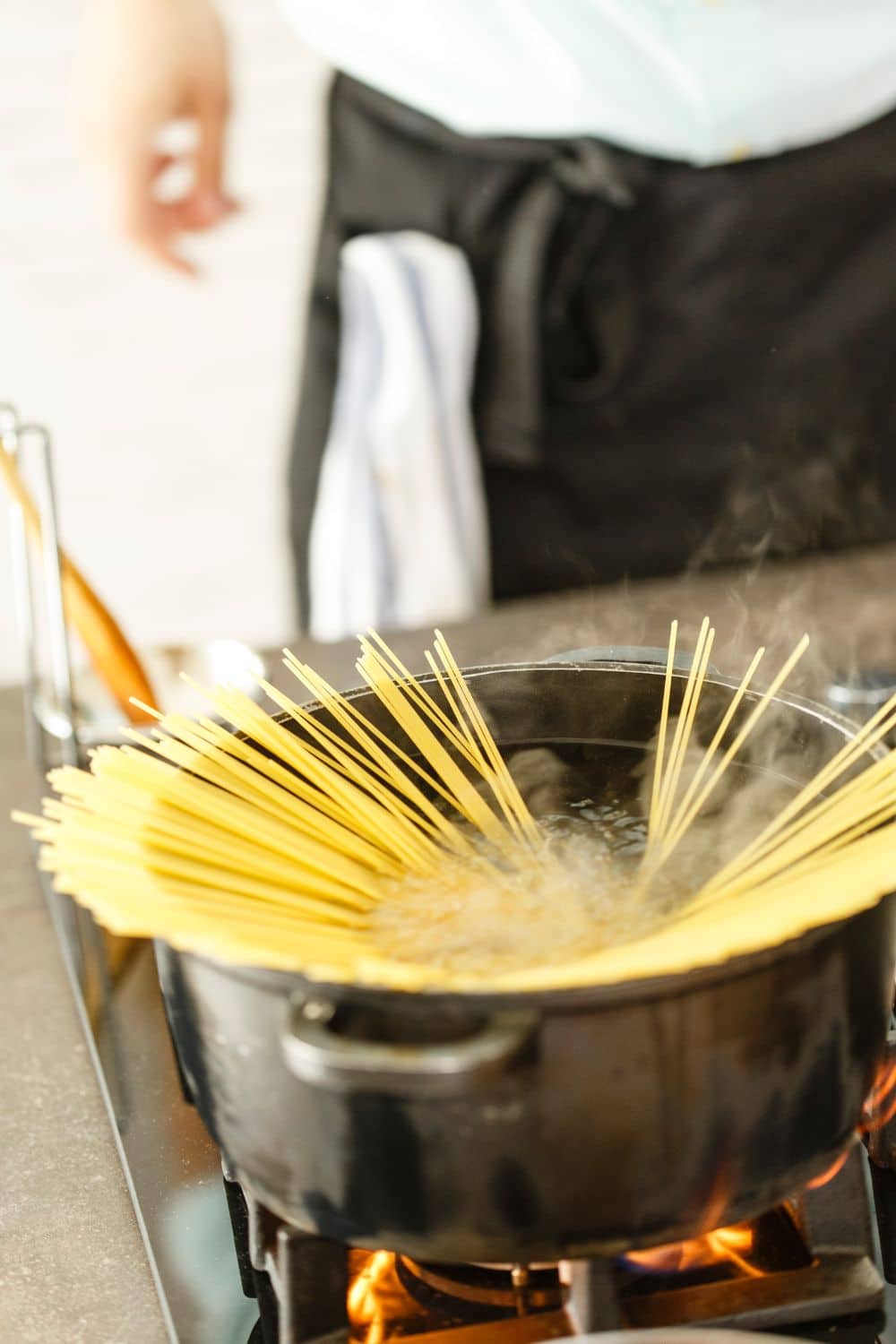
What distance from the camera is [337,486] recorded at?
2201mm

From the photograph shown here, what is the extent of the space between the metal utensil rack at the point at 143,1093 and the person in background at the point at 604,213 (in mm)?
816

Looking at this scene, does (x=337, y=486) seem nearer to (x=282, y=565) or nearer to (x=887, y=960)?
(x=282, y=565)

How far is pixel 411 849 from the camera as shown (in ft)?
2.61

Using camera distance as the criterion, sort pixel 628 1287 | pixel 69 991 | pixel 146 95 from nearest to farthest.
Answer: pixel 628 1287, pixel 69 991, pixel 146 95

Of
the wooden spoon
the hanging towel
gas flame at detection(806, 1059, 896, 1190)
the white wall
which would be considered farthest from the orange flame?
the white wall

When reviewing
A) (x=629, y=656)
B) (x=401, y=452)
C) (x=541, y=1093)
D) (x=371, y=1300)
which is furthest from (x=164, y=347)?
(x=541, y=1093)

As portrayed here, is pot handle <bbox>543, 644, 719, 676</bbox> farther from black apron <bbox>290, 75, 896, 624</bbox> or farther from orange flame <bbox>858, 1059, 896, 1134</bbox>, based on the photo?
black apron <bbox>290, 75, 896, 624</bbox>

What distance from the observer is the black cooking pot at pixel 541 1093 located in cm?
54

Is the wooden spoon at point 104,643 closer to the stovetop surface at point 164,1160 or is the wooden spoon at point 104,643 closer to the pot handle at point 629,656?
the stovetop surface at point 164,1160

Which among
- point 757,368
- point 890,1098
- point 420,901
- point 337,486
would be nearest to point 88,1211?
point 420,901

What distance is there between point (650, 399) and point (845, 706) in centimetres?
108

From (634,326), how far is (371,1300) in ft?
5.69

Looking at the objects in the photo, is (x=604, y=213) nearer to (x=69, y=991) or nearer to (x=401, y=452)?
(x=401, y=452)

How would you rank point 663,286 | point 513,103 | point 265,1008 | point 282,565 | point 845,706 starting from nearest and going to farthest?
1. point 265,1008
2. point 845,706
3. point 513,103
4. point 663,286
5. point 282,565
